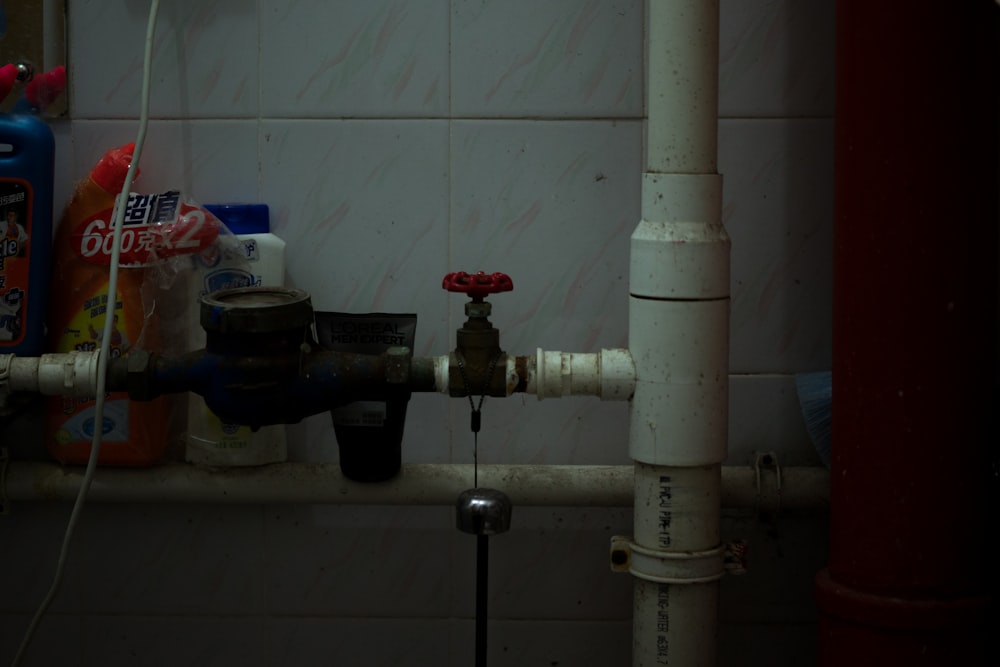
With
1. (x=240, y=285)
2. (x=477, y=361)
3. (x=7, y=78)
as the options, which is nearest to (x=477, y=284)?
(x=477, y=361)

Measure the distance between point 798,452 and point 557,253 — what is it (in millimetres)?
352

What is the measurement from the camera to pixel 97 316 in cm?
124

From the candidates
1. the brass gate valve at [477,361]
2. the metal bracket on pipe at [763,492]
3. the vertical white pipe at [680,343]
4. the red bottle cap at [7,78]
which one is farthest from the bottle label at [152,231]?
the metal bracket on pipe at [763,492]

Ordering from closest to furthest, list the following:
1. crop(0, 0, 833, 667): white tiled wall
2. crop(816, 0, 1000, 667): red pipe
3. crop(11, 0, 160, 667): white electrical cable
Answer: crop(816, 0, 1000, 667): red pipe < crop(11, 0, 160, 667): white electrical cable < crop(0, 0, 833, 667): white tiled wall

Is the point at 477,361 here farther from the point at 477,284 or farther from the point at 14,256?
the point at 14,256

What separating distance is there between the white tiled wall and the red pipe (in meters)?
0.19

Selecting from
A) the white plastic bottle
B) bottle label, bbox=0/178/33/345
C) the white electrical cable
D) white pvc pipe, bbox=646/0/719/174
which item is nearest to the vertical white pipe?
white pvc pipe, bbox=646/0/719/174

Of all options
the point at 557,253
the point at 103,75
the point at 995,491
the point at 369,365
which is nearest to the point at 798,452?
the point at 995,491

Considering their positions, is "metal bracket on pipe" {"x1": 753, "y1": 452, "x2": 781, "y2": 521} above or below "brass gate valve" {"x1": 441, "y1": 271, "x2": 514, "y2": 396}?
below

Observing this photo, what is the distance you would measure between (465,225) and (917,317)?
488 millimetres

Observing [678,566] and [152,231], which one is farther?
[152,231]

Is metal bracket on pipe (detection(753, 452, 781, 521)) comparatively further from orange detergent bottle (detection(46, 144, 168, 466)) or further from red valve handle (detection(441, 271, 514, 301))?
orange detergent bottle (detection(46, 144, 168, 466))

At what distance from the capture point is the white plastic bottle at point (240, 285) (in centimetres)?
124

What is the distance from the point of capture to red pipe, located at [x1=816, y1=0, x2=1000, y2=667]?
1.03 metres
